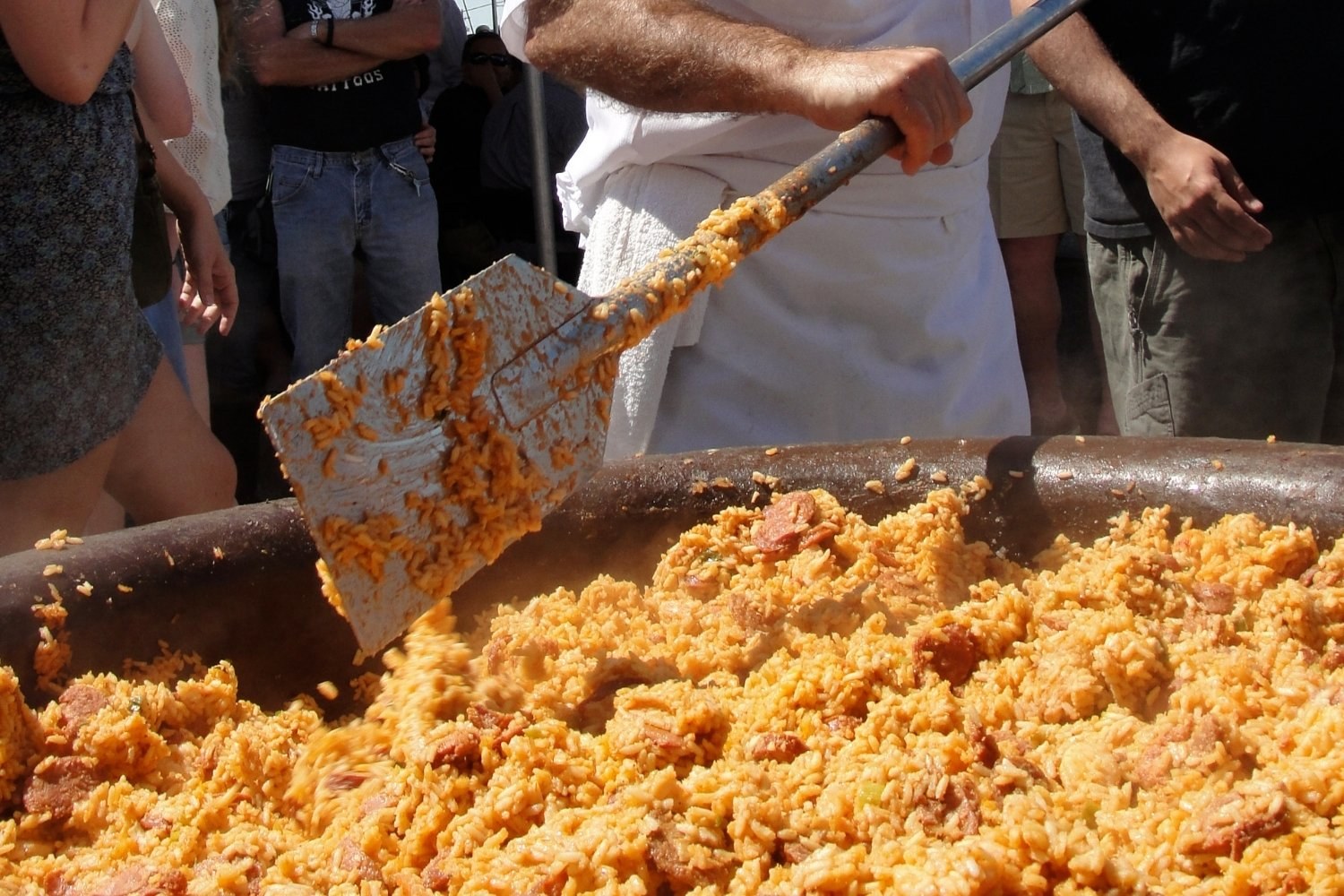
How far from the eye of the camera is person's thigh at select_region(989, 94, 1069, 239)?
4453 millimetres

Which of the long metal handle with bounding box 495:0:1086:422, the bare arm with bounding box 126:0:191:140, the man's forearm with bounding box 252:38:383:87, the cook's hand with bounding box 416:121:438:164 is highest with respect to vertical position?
the long metal handle with bounding box 495:0:1086:422

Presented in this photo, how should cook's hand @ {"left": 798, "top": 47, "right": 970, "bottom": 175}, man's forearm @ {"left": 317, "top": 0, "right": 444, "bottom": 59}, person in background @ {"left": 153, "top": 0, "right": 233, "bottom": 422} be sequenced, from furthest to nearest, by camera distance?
1. man's forearm @ {"left": 317, "top": 0, "right": 444, "bottom": 59}
2. person in background @ {"left": 153, "top": 0, "right": 233, "bottom": 422}
3. cook's hand @ {"left": 798, "top": 47, "right": 970, "bottom": 175}

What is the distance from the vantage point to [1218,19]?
247cm

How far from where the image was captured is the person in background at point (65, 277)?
1985mm

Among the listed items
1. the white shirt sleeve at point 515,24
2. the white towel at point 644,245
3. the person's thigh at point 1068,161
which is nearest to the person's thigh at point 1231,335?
the white towel at point 644,245

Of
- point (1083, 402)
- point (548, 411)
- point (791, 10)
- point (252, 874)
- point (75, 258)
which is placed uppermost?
point (791, 10)

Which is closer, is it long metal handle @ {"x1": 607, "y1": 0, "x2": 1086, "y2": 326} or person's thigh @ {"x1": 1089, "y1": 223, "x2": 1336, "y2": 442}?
long metal handle @ {"x1": 607, "y1": 0, "x2": 1086, "y2": 326}

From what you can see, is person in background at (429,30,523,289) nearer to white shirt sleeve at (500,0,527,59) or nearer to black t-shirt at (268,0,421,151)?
black t-shirt at (268,0,421,151)

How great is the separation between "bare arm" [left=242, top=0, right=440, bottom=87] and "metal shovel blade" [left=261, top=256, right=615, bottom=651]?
3264 mm

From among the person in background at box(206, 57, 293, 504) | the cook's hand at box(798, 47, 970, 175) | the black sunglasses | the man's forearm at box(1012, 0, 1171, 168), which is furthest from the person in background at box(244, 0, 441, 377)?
the cook's hand at box(798, 47, 970, 175)

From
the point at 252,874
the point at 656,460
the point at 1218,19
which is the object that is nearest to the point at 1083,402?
the point at 1218,19

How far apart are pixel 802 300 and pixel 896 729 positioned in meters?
0.95

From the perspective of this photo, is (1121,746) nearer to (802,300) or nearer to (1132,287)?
(802,300)

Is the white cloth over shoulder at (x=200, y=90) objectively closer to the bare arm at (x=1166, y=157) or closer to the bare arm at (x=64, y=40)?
the bare arm at (x=64, y=40)
